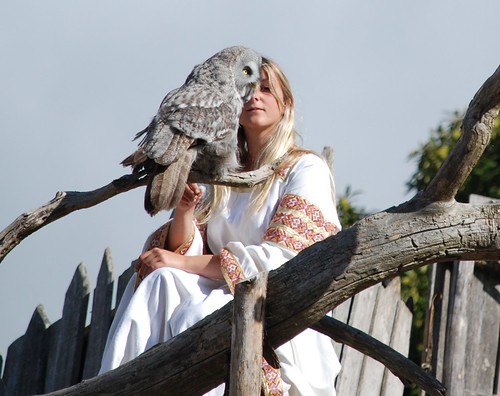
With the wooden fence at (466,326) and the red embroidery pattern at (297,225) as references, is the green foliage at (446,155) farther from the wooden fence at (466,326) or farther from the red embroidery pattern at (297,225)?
the red embroidery pattern at (297,225)

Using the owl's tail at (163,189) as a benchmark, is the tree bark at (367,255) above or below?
below

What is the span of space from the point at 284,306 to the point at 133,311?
1324 mm

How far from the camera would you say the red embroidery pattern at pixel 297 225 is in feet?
18.4

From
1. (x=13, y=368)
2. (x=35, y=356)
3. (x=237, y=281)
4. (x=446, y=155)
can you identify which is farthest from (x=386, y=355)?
(x=446, y=155)

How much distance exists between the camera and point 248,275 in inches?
213

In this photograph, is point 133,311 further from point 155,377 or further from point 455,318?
point 455,318

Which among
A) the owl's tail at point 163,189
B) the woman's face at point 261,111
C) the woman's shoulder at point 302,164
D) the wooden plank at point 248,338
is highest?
the woman's face at point 261,111

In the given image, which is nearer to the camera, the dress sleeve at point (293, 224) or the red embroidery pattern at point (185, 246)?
the dress sleeve at point (293, 224)

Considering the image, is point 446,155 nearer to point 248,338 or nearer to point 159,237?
point 159,237

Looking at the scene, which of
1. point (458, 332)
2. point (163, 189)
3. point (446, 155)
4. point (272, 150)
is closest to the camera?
point (163, 189)

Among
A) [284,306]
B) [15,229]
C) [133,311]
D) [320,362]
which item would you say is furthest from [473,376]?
[15,229]

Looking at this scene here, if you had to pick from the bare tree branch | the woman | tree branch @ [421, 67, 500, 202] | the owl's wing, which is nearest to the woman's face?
the woman

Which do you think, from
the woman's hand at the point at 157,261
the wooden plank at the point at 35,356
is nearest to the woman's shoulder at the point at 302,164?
the woman's hand at the point at 157,261

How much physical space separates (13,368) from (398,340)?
196cm
